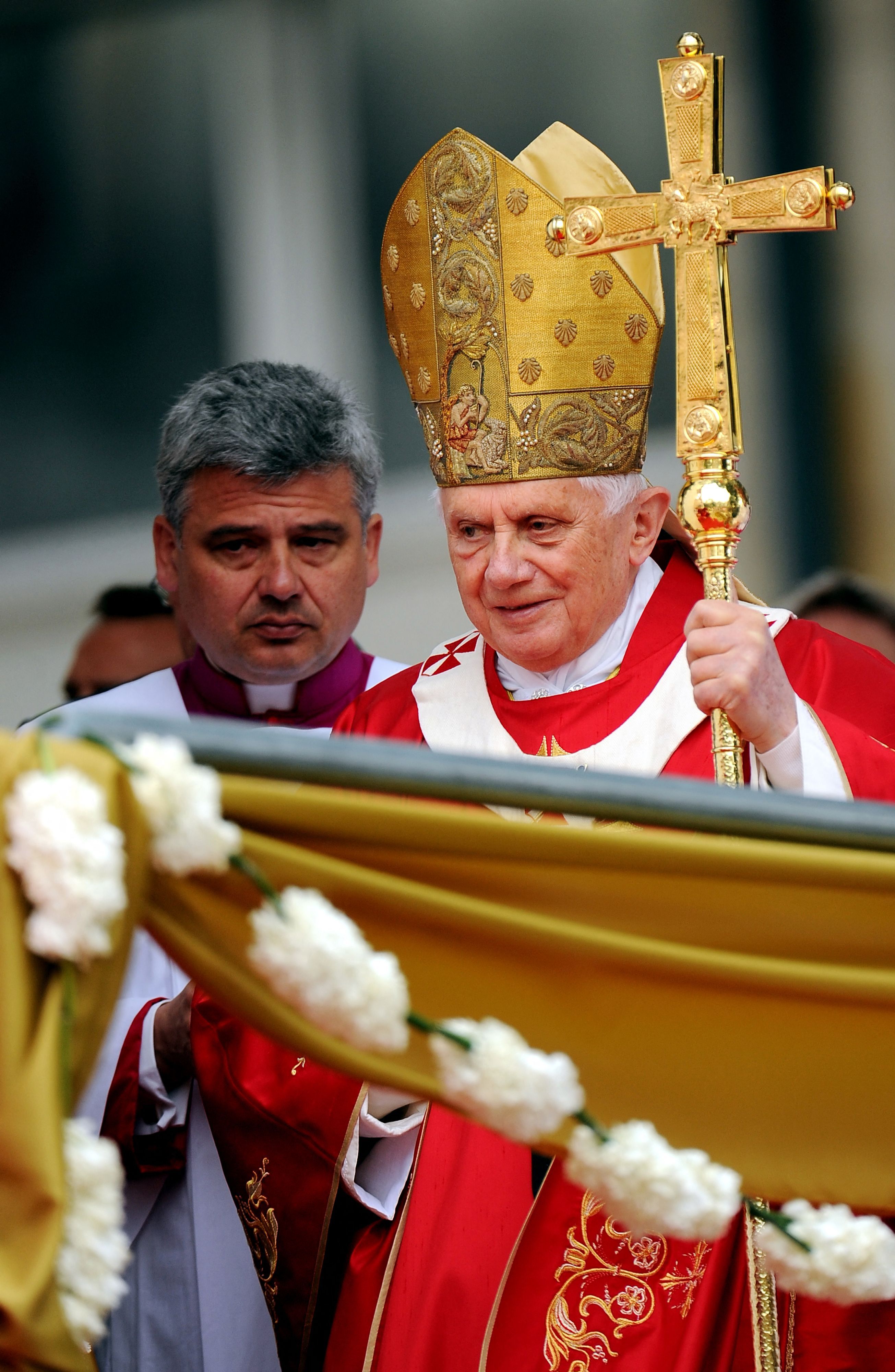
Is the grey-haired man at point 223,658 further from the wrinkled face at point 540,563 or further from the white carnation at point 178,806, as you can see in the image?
the white carnation at point 178,806

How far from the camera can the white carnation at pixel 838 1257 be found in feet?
5.98

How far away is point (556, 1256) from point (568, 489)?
117 centimetres

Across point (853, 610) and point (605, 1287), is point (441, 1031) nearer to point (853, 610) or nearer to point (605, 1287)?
point (605, 1287)

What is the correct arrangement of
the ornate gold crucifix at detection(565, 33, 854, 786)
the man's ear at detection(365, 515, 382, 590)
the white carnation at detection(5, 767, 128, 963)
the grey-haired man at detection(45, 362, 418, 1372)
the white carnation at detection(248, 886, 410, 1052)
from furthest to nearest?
the man's ear at detection(365, 515, 382, 590)
the grey-haired man at detection(45, 362, 418, 1372)
the ornate gold crucifix at detection(565, 33, 854, 786)
the white carnation at detection(248, 886, 410, 1052)
the white carnation at detection(5, 767, 128, 963)

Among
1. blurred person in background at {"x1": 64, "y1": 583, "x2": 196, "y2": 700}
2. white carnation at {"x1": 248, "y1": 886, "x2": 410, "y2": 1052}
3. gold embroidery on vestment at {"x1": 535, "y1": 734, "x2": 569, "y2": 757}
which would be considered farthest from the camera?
blurred person in background at {"x1": 64, "y1": 583, "x2": 196, "y2": 700}

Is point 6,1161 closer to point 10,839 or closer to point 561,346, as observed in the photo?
point 10,839

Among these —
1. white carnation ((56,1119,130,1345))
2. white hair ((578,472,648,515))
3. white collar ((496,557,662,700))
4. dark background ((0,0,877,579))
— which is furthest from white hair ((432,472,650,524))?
dark background ((0,0,877,579))

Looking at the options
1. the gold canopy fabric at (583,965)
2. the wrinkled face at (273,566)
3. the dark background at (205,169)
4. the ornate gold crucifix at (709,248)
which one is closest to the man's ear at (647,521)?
the ornate gold crucifix at (709,248)

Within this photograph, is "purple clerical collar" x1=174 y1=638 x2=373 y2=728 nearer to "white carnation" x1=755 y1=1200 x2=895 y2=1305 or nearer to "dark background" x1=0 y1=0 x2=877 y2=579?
"white carnation" x1=755 y1=1200 x2=895 y2=1305

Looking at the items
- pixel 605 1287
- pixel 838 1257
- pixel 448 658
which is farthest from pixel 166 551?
pixel 838 1257

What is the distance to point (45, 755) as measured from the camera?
1588 mm

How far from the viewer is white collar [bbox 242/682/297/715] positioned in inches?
146

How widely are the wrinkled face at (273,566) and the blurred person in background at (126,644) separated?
83 cm

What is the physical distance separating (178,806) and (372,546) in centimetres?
210
